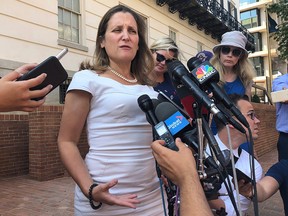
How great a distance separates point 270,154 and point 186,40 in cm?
755

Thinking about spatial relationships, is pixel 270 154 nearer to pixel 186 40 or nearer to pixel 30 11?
pixel 186 40

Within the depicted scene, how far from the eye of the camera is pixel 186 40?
1650cm

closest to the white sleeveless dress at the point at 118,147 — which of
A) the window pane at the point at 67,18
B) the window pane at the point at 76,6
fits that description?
the window pane at the point at 67,18

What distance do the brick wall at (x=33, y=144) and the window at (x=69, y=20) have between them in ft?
10.8

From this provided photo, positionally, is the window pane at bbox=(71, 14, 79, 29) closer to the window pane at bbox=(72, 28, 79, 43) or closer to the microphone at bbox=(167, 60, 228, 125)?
the window pane at bbox=(72, 28, 79, 43)

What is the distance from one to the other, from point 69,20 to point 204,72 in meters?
8.99

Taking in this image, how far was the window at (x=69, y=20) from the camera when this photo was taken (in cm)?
944

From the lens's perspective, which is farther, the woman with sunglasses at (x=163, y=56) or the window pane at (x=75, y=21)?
the window pane at (x=75, y=21)

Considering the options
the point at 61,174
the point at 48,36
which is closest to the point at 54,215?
the point at 61,174

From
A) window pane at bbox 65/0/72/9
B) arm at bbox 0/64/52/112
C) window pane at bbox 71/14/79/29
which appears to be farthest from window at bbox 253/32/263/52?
arm at bbox 0/64/52/112

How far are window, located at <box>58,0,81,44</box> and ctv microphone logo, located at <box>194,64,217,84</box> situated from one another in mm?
8553

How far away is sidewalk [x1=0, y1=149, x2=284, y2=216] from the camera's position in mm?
4641

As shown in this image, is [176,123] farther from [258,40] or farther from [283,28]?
[258,40]

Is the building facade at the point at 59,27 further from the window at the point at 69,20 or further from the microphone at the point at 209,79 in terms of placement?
the microphone at the point at 209,79
